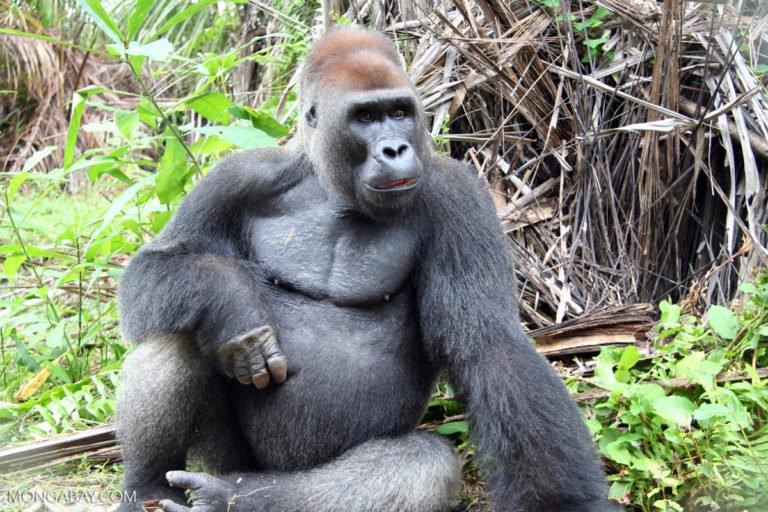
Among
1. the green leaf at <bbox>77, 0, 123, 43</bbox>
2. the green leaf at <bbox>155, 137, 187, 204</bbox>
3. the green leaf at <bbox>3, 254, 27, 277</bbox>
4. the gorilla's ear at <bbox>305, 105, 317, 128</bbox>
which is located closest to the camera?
the gorilla's ear at <bbox>305, 105, 317, 128</bbox>

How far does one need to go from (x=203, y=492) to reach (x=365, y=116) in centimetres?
135

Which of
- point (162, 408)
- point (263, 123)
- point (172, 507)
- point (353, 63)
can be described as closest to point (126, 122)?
point (263, 123)

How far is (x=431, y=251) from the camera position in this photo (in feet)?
9.46

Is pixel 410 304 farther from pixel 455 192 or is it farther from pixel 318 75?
pixel 318 75

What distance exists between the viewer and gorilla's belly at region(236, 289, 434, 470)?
2803 mm

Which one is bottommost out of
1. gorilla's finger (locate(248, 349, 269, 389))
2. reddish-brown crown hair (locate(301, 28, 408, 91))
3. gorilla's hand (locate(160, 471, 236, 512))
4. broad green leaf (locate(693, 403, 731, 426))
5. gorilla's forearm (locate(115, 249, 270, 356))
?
gorilla's hand (locate(160, 471, 236, 512))

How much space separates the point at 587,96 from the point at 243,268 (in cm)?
218

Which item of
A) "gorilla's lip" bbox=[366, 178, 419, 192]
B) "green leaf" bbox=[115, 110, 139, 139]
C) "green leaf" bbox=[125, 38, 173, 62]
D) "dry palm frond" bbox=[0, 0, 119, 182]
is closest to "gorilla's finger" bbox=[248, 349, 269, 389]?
"gorilla's lip" bbox=[366, 178, 419, 192]

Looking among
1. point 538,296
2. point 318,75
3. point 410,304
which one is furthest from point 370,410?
point 538,296

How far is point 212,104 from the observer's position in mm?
4180

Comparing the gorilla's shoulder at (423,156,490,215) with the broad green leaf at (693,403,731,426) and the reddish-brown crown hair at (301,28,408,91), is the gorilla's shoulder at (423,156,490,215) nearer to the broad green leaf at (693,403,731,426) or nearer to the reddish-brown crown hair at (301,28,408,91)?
the reddish-brown crown hair at (301,28,408,91)

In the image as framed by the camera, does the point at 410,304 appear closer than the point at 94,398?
Yes

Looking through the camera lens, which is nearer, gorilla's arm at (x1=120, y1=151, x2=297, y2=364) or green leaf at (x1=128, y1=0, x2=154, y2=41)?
gorilla's arm at (x1=120, y1=151, x2=297, y2=364)

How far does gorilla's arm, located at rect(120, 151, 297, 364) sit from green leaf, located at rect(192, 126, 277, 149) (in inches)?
26.8
